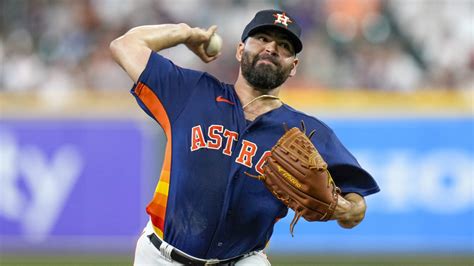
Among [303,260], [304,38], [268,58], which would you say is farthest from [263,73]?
[304,38]

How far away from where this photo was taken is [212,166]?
16.5 feet

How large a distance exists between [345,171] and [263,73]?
2.44 ft

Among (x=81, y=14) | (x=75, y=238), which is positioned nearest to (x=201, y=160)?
(x=75, y=238)

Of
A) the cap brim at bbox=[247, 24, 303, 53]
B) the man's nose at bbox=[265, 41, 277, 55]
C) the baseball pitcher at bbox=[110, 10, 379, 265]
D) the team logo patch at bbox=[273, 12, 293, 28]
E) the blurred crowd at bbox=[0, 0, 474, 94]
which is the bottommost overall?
the baseball pitcher at bbox=[110, 10, 379, 265]

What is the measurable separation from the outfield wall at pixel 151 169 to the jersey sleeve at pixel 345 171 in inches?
252

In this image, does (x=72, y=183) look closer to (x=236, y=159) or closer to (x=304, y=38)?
(x=304, y=38)

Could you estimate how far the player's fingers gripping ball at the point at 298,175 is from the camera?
4.79 m

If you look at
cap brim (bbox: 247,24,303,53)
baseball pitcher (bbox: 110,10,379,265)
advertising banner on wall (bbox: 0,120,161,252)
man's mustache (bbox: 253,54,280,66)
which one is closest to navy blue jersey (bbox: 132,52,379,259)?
baseball pitcher (bbox: 110,10,379,265)

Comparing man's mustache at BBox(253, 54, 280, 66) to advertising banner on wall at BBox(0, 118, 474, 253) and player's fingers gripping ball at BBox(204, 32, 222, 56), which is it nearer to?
player's fingers gripping ball at BBox(204, 32, 222, 56)

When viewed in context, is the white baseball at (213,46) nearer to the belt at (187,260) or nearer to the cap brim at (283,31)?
the cap brim at (283,31)

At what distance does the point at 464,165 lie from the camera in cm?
1204

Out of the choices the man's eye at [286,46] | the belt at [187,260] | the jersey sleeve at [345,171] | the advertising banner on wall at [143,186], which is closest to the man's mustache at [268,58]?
the man's eye at [286,46]

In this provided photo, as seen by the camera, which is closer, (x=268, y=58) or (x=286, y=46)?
(x=268, y=58)

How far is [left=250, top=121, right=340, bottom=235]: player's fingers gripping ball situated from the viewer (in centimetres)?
479
